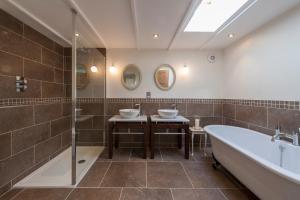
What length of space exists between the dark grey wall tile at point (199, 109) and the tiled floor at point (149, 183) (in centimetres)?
109

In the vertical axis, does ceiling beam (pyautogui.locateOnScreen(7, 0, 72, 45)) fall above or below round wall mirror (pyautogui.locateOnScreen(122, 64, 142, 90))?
above

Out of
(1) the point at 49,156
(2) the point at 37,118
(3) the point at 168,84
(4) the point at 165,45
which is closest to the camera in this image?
(2) the point at 37,118

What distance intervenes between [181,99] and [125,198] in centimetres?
240

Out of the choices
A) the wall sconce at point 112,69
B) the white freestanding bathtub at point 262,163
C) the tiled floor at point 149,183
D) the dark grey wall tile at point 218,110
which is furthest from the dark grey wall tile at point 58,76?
the dark grey wall tile at point 218,110

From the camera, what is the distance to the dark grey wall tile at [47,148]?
2.63 metres

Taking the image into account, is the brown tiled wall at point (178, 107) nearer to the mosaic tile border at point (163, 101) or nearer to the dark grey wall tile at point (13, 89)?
the mosaic tile border at point (163, 101)

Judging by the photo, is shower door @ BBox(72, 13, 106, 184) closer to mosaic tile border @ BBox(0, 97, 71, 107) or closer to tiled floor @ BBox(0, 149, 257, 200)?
tiled floor @ BBox(0, 149, 257, 200)

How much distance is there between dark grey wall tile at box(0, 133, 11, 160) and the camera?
1.96 meters

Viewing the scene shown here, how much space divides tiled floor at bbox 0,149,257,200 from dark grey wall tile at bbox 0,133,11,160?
0.47 meters

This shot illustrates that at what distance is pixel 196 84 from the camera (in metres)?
3.79

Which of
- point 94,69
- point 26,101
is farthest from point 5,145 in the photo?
point 94,69

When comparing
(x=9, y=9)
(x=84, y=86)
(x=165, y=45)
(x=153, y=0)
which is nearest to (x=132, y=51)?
(x=165, y=45)

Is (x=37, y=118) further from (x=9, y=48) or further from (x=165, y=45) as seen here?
(x=165, y=45)

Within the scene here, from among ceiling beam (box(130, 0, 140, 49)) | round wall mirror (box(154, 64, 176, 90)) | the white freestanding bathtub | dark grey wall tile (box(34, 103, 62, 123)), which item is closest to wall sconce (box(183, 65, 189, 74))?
round wall mirror (box(154, 64, 176, 90))
